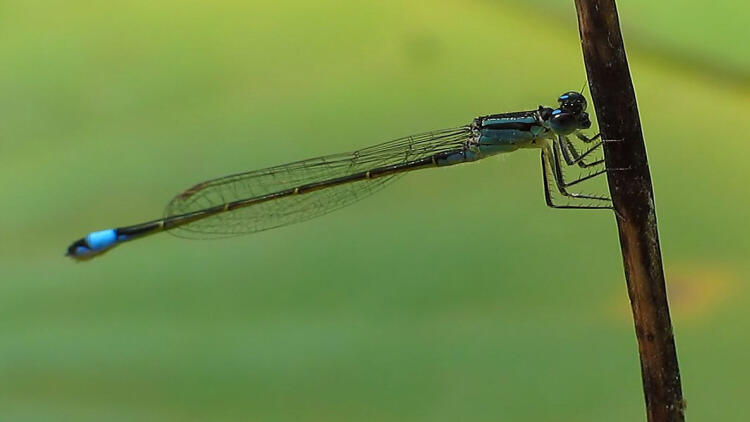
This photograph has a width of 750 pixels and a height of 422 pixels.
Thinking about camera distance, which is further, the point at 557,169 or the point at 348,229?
the point at 348,229

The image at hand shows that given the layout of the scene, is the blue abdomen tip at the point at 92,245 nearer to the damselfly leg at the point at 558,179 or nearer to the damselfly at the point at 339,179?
the damselfly at the point at 339,179

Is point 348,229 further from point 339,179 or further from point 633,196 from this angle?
point 633,196

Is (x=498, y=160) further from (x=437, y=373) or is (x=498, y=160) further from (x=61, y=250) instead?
(x=61, y=250)

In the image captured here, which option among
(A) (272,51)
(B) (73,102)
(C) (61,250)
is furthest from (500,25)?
(C) (61,250)

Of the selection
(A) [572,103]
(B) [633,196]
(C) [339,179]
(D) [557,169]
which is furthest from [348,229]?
(B) [633,196]

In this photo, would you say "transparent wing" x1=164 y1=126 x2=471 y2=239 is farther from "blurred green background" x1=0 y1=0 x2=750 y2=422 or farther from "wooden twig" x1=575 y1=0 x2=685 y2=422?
"wooden twig" x1=575 y1=0 x2=685 y2=422

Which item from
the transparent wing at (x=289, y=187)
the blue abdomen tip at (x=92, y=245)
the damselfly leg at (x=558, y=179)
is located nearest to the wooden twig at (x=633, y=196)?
the damselfly leg at (x=558, y=179)
